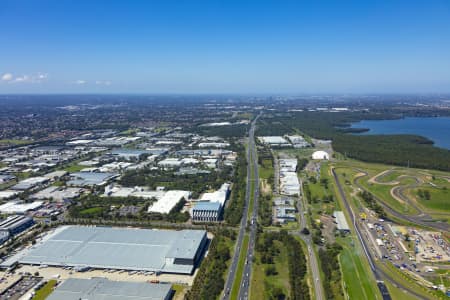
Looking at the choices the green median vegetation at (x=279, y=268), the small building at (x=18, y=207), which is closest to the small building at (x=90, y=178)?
the small building at (x=18, y=207)

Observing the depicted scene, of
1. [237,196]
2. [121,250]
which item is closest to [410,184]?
[237,196]

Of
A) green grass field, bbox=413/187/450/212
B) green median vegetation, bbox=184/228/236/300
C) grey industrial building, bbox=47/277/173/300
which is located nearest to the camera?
grey industrial building, bbox=47/277/173/300

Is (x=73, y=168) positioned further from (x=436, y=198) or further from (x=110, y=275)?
(x=436, y=198)

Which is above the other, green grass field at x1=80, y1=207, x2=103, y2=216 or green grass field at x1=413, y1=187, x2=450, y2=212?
green grass field at x1=413, y1=187, x2=450, y2=212

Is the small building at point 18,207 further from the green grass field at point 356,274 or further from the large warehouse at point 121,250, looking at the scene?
the green grass field at point 356,274

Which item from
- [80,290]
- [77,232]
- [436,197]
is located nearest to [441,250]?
[436,197]

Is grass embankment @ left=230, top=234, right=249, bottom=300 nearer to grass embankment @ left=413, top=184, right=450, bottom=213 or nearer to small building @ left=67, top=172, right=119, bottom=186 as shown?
grass embankment @ left=413, top=184, right=450, bottom=213

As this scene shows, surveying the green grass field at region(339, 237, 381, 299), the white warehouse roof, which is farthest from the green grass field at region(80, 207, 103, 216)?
the green grass field at region(339, 237, 381, 299)
